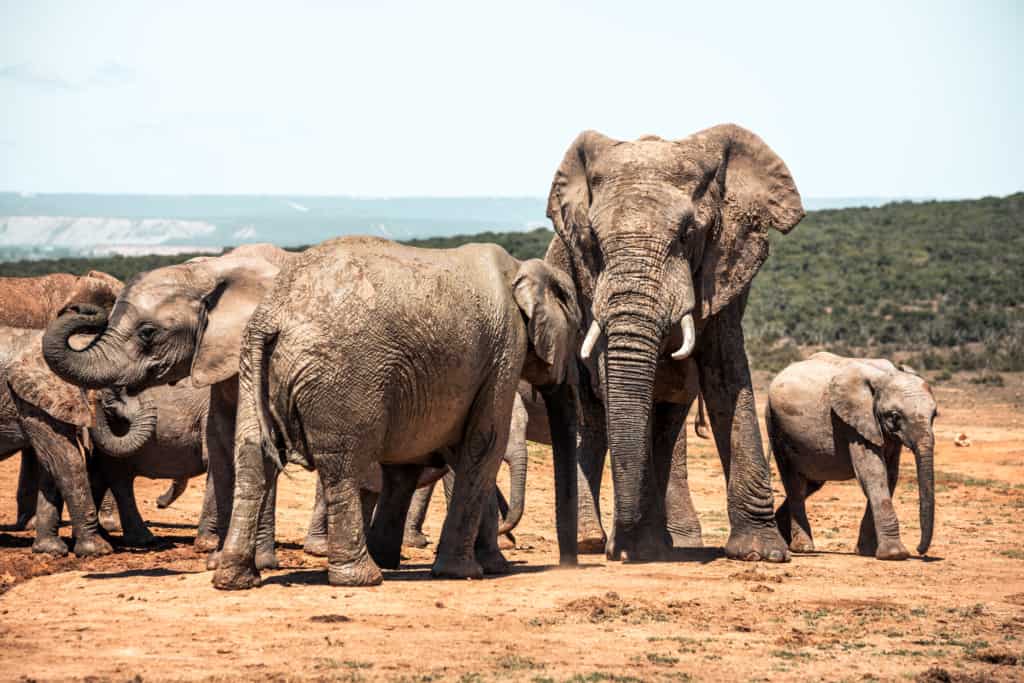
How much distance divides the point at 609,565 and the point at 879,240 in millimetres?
55341

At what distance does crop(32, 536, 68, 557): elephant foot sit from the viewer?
37.9 ft

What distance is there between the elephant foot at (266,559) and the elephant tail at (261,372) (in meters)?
1.53

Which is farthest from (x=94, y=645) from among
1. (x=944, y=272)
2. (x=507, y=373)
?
(x=944, y=272)

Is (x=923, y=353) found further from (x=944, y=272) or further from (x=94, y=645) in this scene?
(x=94, y=645)

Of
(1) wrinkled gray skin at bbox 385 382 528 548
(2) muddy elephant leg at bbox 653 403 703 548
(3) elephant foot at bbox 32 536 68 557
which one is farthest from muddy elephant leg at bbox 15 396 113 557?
(2) muddy elephant leg at bbox 653 403 703 548

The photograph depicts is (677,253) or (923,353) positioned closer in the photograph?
(677,253)

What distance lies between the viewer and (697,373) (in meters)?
11.7

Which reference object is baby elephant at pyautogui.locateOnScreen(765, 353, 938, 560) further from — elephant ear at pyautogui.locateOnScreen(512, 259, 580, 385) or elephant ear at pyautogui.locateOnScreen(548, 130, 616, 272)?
elephant ear at pyautogui.locateOnScreen(512, 259, 580, 385)

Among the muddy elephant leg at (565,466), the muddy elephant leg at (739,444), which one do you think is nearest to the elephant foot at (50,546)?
the muddy elephant leg at (565,466)

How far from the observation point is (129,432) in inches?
483

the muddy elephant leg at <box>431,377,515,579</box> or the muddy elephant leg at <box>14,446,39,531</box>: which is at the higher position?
the muddy elephant leg at <box>431,377,515,579</box>

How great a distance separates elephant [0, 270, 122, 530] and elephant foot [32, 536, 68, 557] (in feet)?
4.46

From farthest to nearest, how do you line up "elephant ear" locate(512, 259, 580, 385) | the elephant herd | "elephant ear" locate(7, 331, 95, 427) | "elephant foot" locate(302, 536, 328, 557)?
"elephant foot" locate(302, 536, 328, 557) → "elephant ear" locate(7, 331, 95, 427) → "elephant ear" locate(512, 259, 580, 385) → the elephant herd

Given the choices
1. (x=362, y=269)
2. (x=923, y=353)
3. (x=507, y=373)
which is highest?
(x=362, y=269)
